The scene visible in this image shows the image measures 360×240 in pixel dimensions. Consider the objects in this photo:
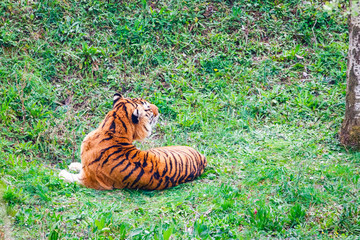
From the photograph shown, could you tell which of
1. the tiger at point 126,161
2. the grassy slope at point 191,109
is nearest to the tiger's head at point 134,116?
the tiger at point 126,161

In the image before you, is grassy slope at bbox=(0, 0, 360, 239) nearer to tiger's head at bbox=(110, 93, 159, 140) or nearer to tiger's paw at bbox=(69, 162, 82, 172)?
tiger's paw at bbox=(69, 162, 82, 172)

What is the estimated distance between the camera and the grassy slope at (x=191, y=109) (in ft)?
13.6

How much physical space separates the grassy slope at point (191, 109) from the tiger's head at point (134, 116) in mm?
890

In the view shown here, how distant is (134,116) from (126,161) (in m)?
0.65

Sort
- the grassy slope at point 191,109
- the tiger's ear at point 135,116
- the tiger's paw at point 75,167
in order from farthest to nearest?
the tiger's paw at point 75,167 < the tiger's ear at point 135,116 < the grassy slope at point 191,109

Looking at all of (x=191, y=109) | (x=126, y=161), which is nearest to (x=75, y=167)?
(x=126, y=161)

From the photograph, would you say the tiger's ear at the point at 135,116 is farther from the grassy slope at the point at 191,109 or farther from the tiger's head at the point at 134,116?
the grassy slope at the point at 191,109

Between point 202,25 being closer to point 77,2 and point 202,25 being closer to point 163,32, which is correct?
point 163,32

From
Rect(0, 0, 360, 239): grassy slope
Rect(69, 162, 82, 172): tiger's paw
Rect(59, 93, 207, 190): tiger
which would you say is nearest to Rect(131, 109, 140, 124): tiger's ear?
Rect(59, 93, 207, 190): tiger

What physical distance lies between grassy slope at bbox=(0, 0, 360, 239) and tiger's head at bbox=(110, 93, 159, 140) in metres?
0.89

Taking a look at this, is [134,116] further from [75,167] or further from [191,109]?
[191,109]

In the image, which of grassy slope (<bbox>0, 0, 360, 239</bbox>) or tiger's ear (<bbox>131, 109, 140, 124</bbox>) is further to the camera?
tiger's ear (<bbox>131, 109, 140, 124</bbox>)

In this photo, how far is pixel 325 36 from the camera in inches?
343

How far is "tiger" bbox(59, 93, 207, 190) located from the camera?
493cm
